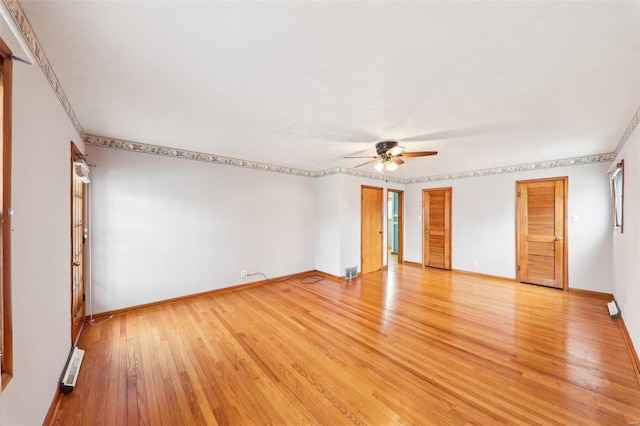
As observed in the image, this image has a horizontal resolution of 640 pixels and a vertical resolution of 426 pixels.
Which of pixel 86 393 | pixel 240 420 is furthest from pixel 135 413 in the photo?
pixel 240 420

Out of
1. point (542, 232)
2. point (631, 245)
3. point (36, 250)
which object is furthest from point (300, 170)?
point (542, 232)

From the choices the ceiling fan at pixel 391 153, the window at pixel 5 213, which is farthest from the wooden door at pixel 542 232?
the window at pixel 5 213

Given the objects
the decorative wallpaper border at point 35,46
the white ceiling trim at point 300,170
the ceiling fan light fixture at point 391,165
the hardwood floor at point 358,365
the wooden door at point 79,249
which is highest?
the decorative wallpaper border at point 35,46

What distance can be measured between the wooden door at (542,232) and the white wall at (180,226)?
4.42 metres

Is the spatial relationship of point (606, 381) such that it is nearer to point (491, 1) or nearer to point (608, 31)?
point (608, 31)

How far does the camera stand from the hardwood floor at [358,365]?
A: 161cm

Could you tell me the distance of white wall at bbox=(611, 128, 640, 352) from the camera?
223 centimetres

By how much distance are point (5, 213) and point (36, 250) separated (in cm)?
52

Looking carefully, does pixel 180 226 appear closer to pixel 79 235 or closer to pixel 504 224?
pixel 79 235

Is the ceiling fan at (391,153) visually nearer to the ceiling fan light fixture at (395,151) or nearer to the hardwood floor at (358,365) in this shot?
the ceiling fan light fixture at (395,151)

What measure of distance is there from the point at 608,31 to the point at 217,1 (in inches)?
79.8

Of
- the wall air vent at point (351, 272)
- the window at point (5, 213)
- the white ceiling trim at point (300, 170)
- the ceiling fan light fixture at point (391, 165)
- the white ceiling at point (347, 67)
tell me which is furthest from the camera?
the wall air vent at point (351, 272)

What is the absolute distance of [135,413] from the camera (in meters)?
1.62

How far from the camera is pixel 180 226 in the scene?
3.61 m
